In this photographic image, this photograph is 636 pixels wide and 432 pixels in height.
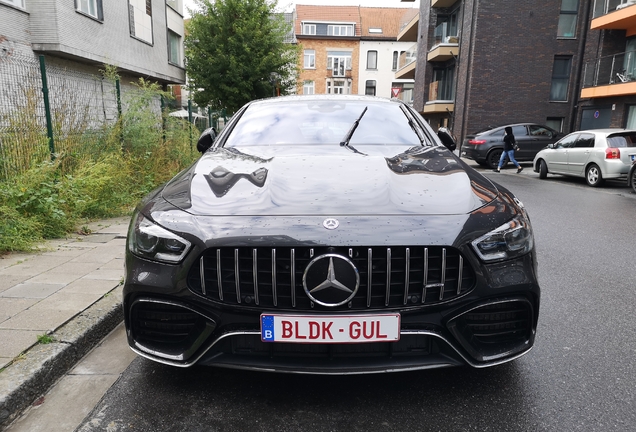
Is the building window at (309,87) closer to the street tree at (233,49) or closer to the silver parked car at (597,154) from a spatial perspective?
the street tree at (233,49)

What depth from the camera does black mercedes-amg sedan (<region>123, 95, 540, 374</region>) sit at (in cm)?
197

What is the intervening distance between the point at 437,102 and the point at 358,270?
87.9ft

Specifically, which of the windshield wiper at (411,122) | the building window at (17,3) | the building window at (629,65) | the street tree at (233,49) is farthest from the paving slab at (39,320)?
the street tree at (233,49)

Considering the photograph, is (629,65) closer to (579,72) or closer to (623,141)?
(579,72)

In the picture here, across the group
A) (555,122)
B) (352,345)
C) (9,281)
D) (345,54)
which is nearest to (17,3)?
(9,281)

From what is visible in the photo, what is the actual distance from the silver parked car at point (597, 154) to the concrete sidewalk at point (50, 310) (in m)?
11.6

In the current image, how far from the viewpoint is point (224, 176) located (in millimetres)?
2588

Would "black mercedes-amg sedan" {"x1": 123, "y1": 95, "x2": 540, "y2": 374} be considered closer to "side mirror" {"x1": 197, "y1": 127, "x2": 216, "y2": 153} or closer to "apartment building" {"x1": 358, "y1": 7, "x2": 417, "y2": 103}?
"side mirror" {"x1": 197, "y1": 127, "x2": 216, "y2": 153}

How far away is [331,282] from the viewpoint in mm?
1946

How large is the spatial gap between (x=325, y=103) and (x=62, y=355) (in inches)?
101

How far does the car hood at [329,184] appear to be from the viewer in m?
2.17

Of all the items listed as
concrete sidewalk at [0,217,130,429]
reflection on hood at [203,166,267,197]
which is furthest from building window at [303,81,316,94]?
reflection on hood at [203,166,267,197]

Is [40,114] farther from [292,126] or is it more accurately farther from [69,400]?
[69,400]

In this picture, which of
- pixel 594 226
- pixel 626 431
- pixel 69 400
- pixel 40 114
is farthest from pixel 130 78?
pixel 626 431
